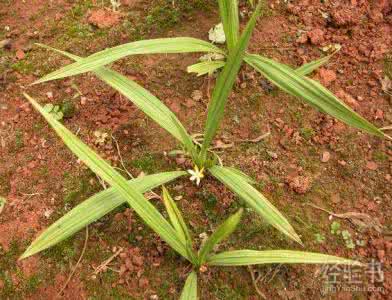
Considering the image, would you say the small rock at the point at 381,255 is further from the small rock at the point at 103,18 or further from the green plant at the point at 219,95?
the small rock at the point at 103,18

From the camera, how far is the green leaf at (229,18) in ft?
5.60

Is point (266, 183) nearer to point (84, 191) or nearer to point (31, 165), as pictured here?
point (84, 191)

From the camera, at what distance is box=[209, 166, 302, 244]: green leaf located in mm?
1404

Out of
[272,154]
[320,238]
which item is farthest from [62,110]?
[320,238]

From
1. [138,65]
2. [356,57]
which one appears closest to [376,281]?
[356,57]

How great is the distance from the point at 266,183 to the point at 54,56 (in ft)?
3.63

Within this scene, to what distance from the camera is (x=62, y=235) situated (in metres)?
1.37

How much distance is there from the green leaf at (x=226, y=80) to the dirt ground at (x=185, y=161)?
0.31m

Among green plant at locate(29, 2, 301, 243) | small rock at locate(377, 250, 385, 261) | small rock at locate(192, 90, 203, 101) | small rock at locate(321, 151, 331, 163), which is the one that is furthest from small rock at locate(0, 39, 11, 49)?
small rock at locate(377, 250, 385, 261)

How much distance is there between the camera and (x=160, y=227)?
1357 mm

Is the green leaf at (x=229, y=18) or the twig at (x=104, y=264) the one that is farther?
the green leaf at (x=229, y=18)

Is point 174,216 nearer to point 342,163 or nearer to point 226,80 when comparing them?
point 226,80

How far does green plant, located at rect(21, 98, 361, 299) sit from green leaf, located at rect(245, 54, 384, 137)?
0.43m

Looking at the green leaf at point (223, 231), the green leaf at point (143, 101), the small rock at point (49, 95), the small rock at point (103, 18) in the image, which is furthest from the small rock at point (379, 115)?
the small rock at point (49, 95)
